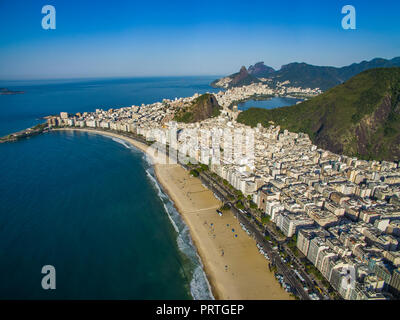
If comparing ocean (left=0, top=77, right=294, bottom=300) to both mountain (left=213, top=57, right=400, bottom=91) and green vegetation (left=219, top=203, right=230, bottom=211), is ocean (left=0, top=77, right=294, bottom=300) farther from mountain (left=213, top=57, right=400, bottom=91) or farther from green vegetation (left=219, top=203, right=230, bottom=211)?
mountain (left=213, top=57, right=400, bottom=91)

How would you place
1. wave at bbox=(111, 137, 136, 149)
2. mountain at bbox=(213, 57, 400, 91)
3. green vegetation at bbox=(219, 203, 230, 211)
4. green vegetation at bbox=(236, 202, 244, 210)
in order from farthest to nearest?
mountain at bbox=(213, 57, 400, 91), wave at bbox=(111, 137, 136, 149), green vegetation at bbox=(236, 202, 244, 210), green vegetation at bbox=(219, 203, 230, 211)

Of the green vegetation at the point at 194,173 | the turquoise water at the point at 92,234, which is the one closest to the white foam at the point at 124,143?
the turquoise water at the point at 92,234

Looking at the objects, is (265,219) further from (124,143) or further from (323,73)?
(323,73)

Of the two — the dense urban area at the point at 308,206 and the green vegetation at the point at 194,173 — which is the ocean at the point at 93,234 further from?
the dense urban area at the point at 308,206

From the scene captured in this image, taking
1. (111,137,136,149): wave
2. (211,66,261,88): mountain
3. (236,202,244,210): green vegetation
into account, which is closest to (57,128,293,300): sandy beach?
(236,202,244,210): green vegetation

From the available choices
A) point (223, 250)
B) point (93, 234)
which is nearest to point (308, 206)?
point (223, 250)
